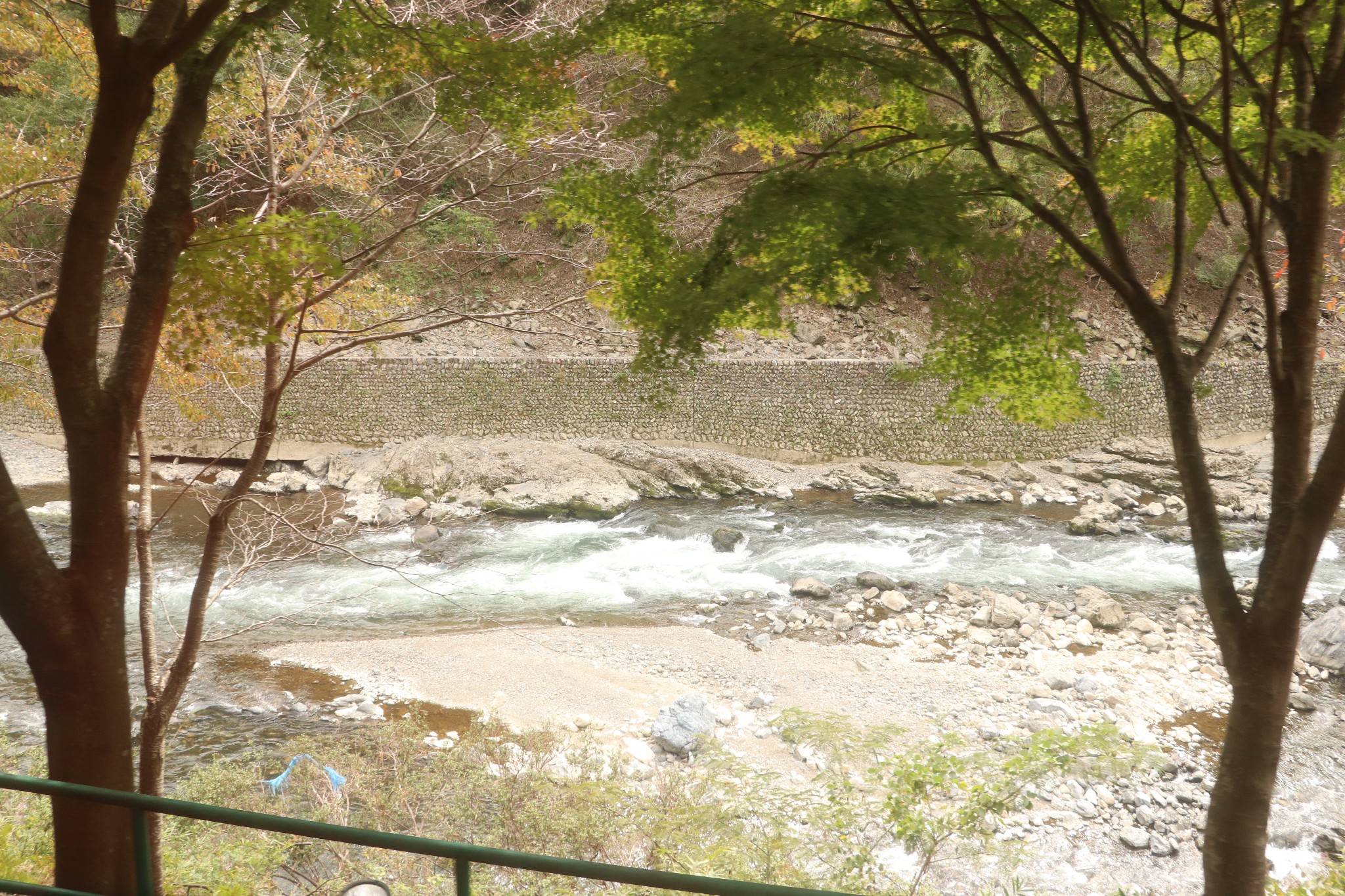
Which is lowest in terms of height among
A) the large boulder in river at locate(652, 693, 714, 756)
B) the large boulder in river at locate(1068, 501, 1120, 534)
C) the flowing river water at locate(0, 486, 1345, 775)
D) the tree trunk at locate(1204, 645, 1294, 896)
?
the large boulder in river at locate(652, 693, 714, 756)

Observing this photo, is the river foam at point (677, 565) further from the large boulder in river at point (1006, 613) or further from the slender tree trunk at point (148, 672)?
the slender tree trunk at point (148, 672)

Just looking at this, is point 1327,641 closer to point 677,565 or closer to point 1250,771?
point 1250,771

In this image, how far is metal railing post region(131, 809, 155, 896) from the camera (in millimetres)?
1925

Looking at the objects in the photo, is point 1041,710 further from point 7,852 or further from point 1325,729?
point 7,852

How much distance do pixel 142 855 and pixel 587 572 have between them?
28.4 feet

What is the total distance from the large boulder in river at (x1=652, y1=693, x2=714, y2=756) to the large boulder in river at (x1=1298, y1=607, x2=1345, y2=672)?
508 cm

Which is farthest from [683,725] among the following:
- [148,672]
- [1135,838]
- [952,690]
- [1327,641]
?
[1327,641]

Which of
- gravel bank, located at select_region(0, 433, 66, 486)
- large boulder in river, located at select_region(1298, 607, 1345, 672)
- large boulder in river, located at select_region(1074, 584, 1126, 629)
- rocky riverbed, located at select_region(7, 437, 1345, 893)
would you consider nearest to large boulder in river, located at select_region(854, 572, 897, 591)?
rocky riverbed, located at select_region(7, 437, 1345, 893)

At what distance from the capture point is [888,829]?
195 inches

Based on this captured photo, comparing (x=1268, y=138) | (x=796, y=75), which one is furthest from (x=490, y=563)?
(x=1268, y=138)

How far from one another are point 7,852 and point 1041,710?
6.29 meters

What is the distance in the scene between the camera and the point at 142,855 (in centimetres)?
197

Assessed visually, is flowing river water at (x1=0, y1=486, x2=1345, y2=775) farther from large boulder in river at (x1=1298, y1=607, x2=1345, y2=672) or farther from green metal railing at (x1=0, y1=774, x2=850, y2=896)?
green metal railing at (x1=0, y1=774, x2=850, y2=896)

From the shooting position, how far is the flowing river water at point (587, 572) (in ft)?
24.3
